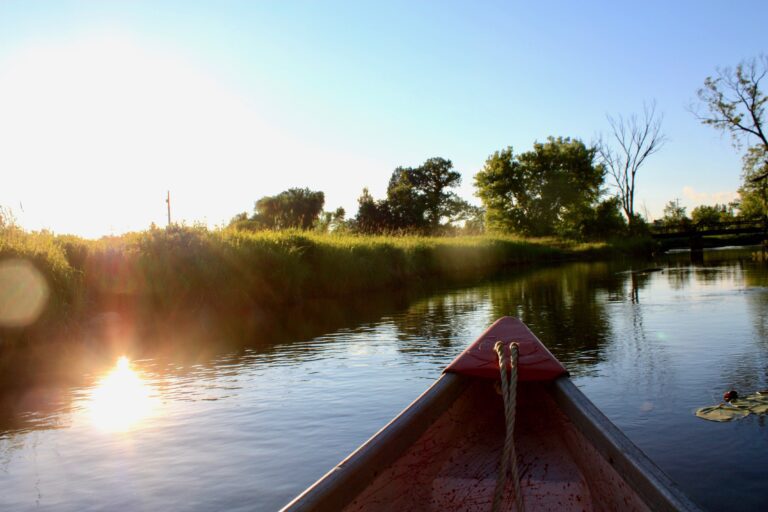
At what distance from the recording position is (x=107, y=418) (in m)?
5.57

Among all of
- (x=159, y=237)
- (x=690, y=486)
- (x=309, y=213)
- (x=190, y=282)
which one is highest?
(x=309, y=213)

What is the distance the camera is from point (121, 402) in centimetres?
615

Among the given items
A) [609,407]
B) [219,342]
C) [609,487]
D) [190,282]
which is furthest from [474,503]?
[190,282]

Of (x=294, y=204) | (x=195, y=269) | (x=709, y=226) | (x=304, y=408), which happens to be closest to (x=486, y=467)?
(x=304, y=408)

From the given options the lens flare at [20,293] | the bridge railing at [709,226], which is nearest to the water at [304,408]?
the lens flare at [20,293]

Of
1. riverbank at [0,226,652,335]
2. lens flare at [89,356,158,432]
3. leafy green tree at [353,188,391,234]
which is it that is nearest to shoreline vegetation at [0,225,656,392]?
riverbank at [0,226,652,335]

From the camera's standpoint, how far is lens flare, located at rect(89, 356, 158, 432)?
5410 millimetres

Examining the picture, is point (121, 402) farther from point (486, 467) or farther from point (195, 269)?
point (195, 269)

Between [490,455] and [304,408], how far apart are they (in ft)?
8.59

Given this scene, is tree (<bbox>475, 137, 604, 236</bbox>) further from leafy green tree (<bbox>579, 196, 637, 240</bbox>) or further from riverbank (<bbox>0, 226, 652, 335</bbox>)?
riverbank (<bbox>0, 226, 652, 335</bbox>)

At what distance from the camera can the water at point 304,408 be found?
383 centimetres

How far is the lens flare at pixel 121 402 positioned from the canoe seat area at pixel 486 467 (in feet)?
10.5

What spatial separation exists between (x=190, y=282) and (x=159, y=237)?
132 cm

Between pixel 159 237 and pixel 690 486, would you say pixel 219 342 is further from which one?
pixel 690 486
